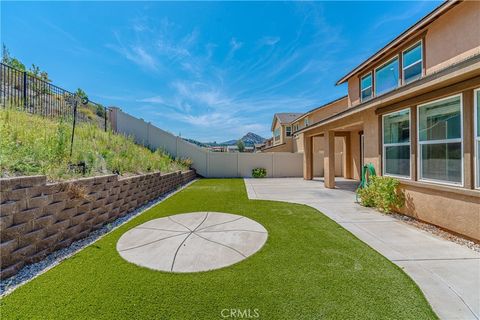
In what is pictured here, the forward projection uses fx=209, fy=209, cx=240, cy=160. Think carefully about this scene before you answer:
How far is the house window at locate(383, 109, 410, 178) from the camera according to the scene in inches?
241

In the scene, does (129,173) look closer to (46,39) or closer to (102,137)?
(102,137)

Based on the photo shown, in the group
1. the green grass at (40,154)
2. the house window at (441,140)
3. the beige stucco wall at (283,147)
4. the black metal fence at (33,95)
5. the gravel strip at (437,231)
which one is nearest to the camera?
the green grass at (40,154)

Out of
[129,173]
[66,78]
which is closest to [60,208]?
[129,173]

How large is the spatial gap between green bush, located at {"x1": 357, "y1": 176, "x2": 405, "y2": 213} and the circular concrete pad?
4094 mm

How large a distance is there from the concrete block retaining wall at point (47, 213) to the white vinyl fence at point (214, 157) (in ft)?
35.2

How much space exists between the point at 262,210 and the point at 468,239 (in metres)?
4.70

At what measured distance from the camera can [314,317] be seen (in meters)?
2.26

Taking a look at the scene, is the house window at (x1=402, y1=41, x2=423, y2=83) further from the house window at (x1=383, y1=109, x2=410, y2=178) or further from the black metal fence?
the black metal fence

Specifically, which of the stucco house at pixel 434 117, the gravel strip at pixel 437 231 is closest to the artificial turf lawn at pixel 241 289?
the gravel strip at pixel 437 231

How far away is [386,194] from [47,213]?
8188mm

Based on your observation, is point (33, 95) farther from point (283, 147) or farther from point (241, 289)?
point (283, 147)

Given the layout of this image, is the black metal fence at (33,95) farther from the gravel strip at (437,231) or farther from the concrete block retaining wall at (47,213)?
the gravel strip at (437,231)

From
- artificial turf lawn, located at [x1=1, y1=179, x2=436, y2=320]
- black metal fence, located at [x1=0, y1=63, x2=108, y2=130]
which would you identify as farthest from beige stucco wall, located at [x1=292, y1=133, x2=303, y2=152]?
black metal fence, located at [x1=0, y1=63, x2=108, y2=130]

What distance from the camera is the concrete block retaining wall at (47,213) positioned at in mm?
2936
